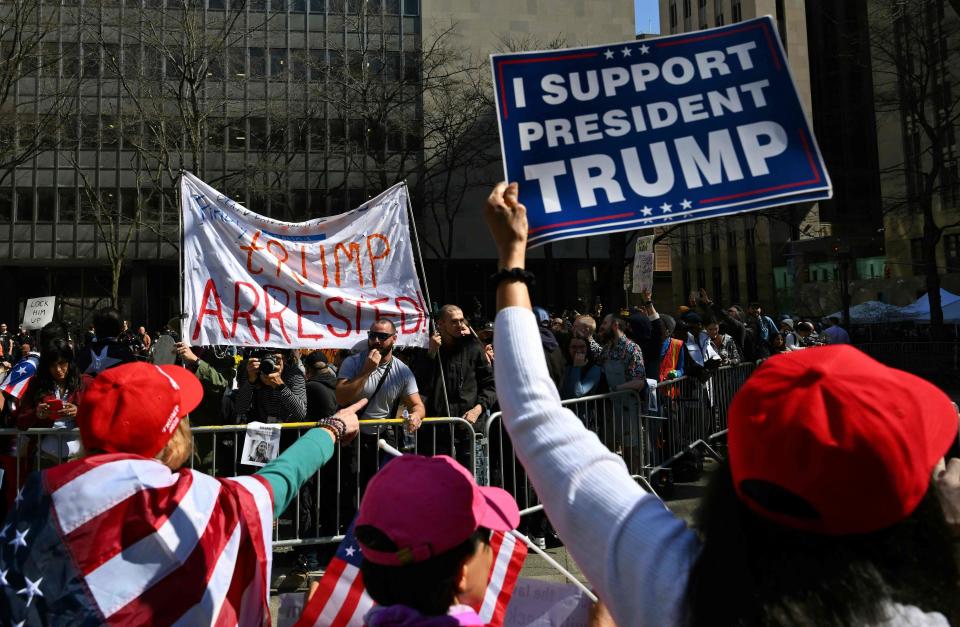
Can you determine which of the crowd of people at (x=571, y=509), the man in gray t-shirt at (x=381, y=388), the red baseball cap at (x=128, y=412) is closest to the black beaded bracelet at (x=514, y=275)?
the crowd of people at (x=571, y=509)

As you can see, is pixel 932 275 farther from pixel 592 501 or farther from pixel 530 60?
pixel 592 501

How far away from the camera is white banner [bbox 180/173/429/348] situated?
230 inches

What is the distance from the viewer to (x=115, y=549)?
Answer: 6.87 feet

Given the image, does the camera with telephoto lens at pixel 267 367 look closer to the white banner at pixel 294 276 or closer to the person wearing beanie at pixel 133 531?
the white banner at pixel 294 276

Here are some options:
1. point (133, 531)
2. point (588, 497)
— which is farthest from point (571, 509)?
point (133, 531)

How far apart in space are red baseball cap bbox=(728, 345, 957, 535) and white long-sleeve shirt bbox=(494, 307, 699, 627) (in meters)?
0.22

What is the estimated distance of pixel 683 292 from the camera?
237 ft

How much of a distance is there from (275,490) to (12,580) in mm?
731

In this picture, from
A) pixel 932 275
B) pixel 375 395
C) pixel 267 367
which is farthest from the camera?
pixel 932 275

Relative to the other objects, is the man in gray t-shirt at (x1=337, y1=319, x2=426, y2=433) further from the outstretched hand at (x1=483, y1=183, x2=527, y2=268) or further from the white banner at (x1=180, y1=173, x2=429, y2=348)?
the outstretched hand at (x1=483, y1=183, x2=527, y2=268)

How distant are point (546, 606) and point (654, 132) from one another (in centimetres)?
179

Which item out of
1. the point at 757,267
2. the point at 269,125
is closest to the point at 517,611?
the point at 269,125

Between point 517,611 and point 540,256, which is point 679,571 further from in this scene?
point 540,256

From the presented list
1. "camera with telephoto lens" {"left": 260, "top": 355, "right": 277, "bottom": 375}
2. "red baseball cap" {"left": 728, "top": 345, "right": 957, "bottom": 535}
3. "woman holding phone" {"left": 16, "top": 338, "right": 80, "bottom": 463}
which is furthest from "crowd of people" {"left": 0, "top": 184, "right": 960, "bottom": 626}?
"camera with telephoto lens" {"left": 260, "top": 355, "right": 277, "bottom": 375}
